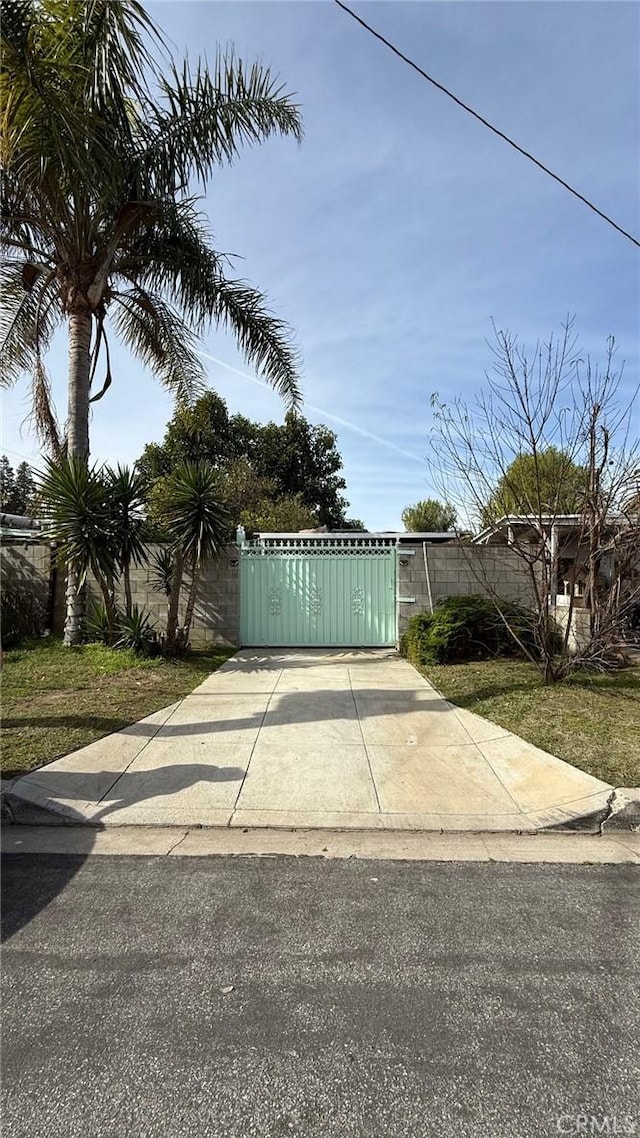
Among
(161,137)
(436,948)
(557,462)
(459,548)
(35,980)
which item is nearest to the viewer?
(35,980)

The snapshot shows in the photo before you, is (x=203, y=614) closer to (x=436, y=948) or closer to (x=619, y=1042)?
(x=436, y=948)

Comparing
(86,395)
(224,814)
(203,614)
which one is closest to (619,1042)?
(224,814)

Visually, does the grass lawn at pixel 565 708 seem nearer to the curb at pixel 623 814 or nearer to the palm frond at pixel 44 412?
the curb at pixel 623 814

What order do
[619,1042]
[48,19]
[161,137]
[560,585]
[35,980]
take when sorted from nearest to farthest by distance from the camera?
[619,1042] < [35,980] < [48,19] < [161,137] < [560,585]

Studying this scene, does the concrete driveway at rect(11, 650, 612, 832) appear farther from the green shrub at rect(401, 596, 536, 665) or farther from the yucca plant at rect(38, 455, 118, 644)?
the yucca plant at rect(38, 455, 118, 644)

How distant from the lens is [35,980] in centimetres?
257

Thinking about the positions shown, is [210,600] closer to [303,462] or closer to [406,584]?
[406,584]

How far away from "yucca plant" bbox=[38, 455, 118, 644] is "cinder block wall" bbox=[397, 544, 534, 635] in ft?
16.4

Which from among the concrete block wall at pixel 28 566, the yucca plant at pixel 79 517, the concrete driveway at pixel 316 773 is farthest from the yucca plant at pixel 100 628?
the concrete driveway at pixel 316 773

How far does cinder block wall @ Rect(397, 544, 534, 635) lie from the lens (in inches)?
422

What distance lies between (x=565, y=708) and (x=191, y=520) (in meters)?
6.09

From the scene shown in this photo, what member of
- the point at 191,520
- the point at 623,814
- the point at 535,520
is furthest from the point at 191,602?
the point at 623,814

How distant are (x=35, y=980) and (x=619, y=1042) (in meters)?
2.39

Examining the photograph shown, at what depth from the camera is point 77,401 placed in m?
9.69
